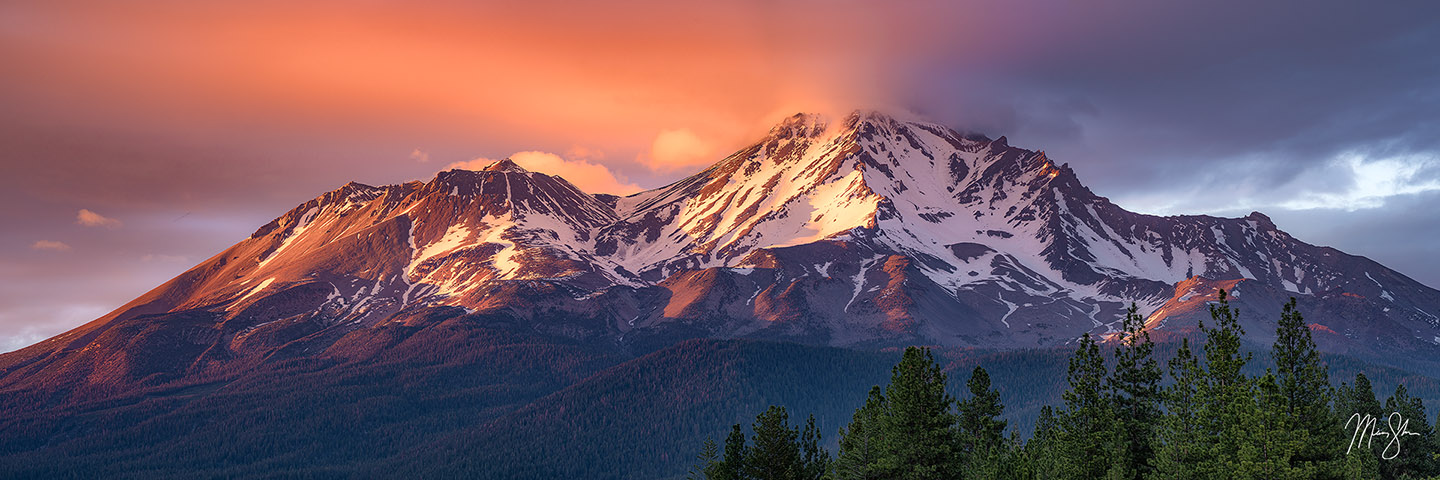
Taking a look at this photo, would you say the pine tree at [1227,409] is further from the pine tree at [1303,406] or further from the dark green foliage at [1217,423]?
the pine tree at [1303,406]

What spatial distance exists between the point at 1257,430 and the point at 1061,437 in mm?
11066

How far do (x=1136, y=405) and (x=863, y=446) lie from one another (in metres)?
15.8

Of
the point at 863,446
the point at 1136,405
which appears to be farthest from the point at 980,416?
the point at 1136,405

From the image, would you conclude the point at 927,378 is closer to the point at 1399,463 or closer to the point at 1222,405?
the point at 1222,405

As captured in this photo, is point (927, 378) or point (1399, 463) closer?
point (927, 378)

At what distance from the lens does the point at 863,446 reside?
6669cm

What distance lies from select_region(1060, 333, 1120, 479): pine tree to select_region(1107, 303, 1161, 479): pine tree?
74cm

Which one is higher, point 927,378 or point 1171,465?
point 927,378

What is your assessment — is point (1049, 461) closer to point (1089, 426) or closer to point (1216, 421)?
point (1089, 426)

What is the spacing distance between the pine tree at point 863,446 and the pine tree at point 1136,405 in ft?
43.3

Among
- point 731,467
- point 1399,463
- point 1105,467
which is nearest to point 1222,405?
point 1105,467

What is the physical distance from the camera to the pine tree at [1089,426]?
56.3 m

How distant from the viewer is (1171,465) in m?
51.5

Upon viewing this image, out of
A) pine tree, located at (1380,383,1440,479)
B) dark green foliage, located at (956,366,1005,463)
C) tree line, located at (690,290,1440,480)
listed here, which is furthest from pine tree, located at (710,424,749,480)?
pine tree, located at (1380,383,1440,479)
